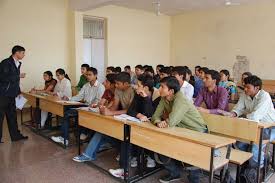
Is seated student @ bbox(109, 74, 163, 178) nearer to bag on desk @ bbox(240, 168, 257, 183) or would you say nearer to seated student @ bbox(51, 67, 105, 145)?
bag on desk @ bbox(240, 168, 257, 183)

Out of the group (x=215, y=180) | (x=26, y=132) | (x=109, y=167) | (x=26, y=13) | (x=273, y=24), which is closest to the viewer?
(x=215, y=180)

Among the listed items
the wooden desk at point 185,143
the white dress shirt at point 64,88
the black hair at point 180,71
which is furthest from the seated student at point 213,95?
the white dress shirt at point 64,88

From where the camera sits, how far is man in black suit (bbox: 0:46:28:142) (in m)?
3.86

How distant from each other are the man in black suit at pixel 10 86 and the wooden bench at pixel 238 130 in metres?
2.95

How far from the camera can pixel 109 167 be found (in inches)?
125

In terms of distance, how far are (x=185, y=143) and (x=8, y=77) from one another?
119 inches

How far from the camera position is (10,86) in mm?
3932

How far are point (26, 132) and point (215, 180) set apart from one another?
3.38 metres

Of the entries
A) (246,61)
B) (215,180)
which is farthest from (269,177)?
(246,61)

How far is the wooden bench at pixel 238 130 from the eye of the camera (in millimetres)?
2420

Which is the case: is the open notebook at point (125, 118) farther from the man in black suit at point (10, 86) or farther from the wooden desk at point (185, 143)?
the man in black suit at point (10, 86)

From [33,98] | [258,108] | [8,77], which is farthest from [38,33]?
[258,108]

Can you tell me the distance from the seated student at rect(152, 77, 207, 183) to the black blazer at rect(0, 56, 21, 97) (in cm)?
250

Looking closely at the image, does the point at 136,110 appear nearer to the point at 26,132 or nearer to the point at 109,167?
the point at 109,167
